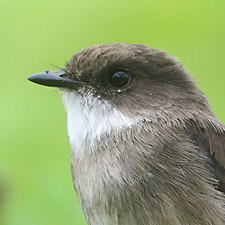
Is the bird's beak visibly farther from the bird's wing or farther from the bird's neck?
the bird's wing

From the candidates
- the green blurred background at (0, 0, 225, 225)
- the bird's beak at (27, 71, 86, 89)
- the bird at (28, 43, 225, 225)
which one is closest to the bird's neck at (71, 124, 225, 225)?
the bird at (28, 43, 225, 225)

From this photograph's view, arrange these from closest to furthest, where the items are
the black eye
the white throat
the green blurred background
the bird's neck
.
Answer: the bird's neck
the white throat
the black eye
the green blurred background

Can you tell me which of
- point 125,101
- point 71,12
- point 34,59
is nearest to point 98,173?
point 125,101

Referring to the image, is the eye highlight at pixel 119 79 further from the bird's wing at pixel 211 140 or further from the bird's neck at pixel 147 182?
the bird's wing at pixel 211 140

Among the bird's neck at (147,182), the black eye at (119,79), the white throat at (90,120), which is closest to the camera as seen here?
the bird's neck at (147,182)

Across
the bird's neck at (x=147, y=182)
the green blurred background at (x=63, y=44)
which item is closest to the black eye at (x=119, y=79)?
the bird's neck at (x=147, y=182)

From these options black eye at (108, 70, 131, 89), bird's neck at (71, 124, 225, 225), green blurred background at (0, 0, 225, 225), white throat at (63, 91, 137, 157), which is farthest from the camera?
→ green blurred background at (0, 0, 225, 225)
